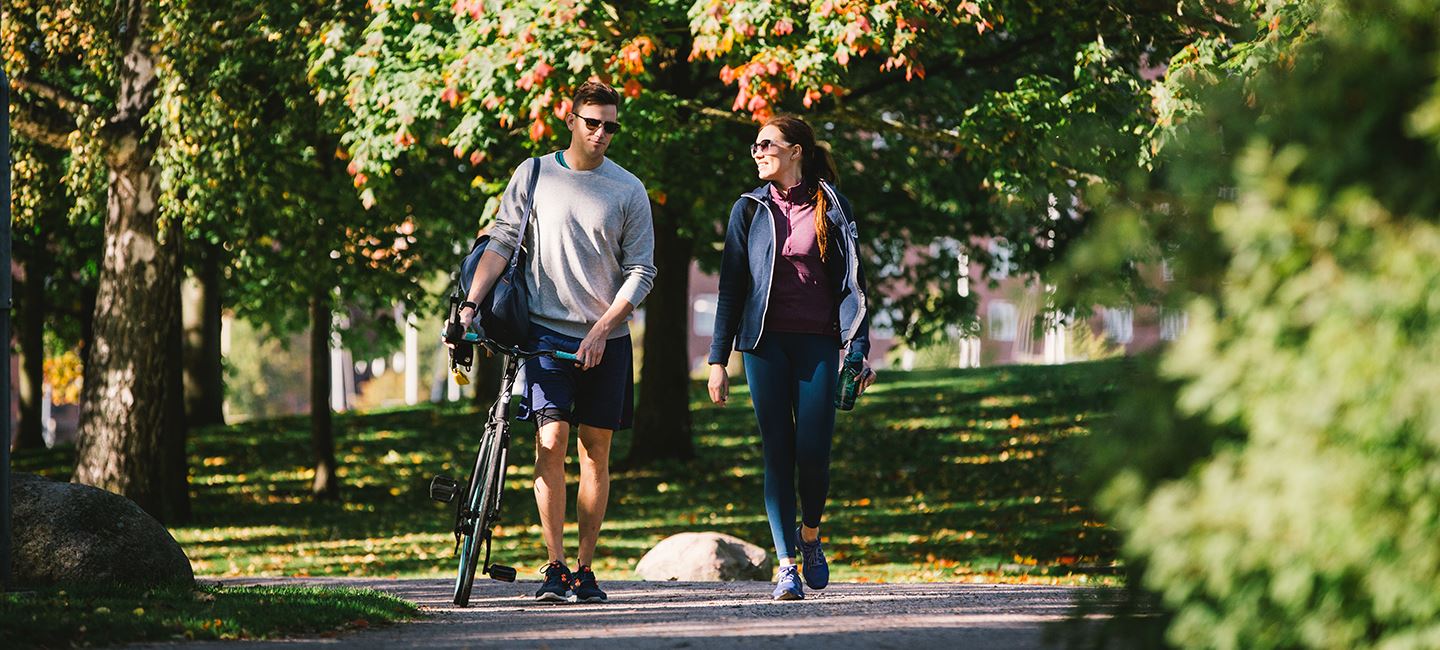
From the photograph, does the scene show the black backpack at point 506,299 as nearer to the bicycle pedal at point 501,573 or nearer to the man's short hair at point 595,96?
the man's short hair at point 595,96

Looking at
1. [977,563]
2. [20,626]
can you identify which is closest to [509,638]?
Result: [20,626]

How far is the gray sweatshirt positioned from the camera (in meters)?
6.57

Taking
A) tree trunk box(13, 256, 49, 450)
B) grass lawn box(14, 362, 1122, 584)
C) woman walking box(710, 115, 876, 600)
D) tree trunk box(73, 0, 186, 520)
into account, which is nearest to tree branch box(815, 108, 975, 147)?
grass lawn box(14, 362, 1122, 584)

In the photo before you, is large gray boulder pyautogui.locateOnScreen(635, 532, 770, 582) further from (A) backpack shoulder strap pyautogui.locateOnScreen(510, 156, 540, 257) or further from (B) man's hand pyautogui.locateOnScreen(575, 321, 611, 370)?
(A) backpack shoulder strap pyautogui.locateOnScreen(510, 156, 540, 257)

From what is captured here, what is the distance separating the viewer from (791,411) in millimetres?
6883

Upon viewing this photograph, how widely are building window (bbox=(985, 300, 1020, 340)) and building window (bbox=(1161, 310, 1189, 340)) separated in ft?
1.58

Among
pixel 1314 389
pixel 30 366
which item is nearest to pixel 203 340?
pixel 30 366

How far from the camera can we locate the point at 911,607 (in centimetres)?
665

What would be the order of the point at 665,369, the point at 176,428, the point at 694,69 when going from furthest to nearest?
the point at 665,369
the point at 176,428
the point at 694,69

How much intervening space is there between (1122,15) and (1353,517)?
387 inches

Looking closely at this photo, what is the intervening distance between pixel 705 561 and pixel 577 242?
334 centimetres

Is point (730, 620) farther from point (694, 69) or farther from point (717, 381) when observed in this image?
point (694, 69)

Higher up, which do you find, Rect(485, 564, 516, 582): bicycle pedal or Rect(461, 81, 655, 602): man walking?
Rect(461, 81, 655, 602): man walking

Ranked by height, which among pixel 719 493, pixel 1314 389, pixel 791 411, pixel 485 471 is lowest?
pixel 719 493
